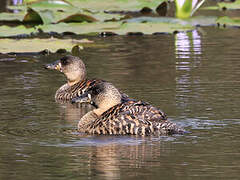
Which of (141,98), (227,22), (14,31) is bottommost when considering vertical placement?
(141,98)

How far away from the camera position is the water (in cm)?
754

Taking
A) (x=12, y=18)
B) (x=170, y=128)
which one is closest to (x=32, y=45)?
(x=12, y=18)

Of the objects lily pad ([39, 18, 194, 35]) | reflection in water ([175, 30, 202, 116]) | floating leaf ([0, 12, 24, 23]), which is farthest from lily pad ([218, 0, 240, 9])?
floating leaf ([0, 12, 24, 23])

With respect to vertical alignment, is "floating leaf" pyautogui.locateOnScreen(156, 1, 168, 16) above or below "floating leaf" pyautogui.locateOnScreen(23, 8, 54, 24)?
above

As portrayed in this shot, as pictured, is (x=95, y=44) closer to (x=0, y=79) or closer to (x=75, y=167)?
(x=0, y=79)

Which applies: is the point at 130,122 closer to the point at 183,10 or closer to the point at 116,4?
the point at 183,10

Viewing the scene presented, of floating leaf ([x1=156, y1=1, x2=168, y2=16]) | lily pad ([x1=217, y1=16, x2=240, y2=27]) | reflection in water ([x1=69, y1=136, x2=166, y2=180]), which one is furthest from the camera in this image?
floating leaf ([x1=156, y1=1, x2=168, y2=16])

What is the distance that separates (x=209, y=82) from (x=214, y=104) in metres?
1.76

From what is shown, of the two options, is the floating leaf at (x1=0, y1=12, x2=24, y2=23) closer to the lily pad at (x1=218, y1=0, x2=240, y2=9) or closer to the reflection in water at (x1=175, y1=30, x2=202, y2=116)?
the reflection in water at (x1=175, y1=30, x2=202, y2=116)

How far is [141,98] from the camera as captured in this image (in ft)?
36.9

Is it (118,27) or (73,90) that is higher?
(118,27)

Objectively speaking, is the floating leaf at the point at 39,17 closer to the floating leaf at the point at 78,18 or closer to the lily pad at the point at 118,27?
the floating leaf at the point at 78,18

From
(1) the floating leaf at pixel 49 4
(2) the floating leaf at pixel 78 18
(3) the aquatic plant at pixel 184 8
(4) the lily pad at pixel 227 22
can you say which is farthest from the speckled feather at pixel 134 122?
(1) the floating leaf at pixel 49 4

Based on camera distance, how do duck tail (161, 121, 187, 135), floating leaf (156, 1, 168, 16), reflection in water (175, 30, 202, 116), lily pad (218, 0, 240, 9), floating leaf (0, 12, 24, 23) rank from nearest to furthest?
duck tail (161, 121, 187, 135) → reflection in water (175, 30, 202, 116) → floating leaf (0, 12, 24, 23) → floating leaf (156, 1, 168, 16) → lily pad (218, 0, 240, 9)
